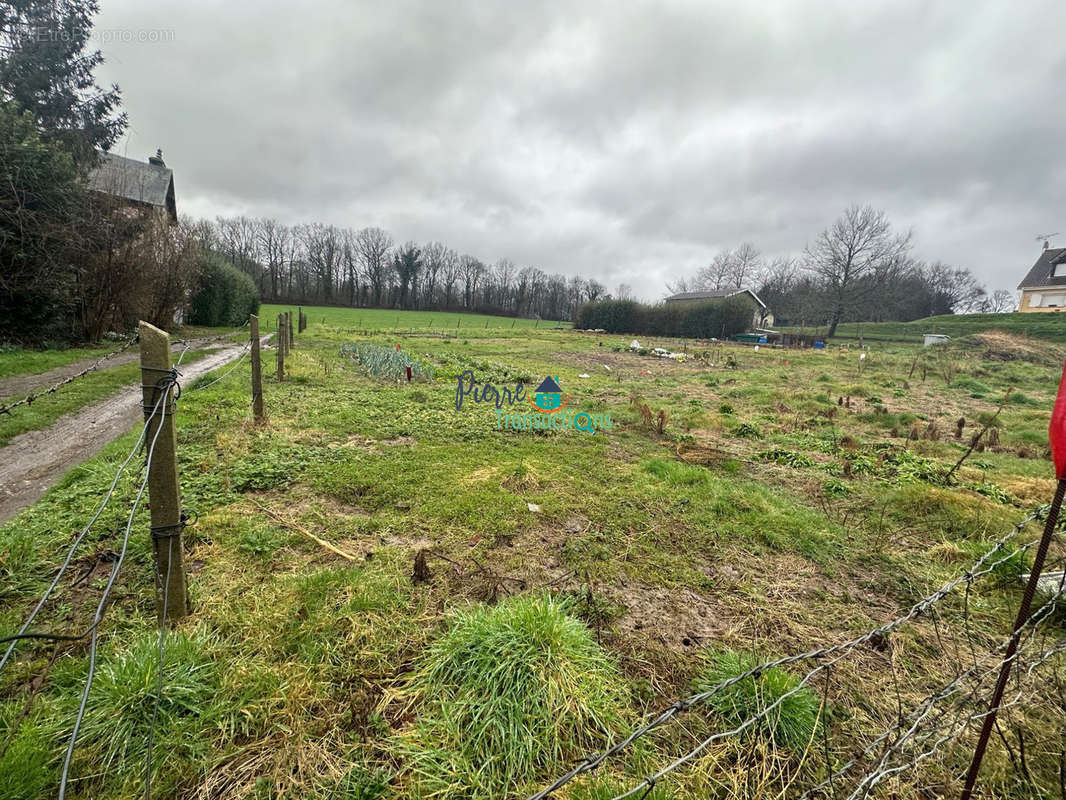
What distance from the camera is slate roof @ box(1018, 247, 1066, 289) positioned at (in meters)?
41.2

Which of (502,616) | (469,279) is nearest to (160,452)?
(502,616)

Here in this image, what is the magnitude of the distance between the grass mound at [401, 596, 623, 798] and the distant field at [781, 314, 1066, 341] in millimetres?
43147

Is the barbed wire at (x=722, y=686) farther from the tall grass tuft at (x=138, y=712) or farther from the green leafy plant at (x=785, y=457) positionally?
the green leafy plant at (x=785, y=457)

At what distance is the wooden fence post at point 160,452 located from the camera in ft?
7.20

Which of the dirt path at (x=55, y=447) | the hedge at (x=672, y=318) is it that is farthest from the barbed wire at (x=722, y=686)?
the hedge at (x=672, y=318)

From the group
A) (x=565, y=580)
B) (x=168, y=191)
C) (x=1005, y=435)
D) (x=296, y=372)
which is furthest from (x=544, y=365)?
(x=168, y=191)

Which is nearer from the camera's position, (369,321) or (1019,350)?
(1019,350)

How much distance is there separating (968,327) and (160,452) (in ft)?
174

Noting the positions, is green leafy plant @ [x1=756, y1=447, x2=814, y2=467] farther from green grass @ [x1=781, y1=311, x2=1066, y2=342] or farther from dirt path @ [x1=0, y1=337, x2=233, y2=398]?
green grass @ [x1=781, y1=311, x2=1066, y2=342]

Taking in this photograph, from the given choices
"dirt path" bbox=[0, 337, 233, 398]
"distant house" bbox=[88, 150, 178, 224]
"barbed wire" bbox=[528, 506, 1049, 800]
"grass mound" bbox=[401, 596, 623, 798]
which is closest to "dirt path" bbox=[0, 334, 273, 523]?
"dirt path" bbox=[0, 337, 233, 398]

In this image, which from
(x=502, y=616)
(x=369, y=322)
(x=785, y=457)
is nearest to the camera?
(x=502, y=616)

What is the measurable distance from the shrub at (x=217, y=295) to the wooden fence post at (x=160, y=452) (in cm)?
2551

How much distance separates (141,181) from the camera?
26203 millimetres

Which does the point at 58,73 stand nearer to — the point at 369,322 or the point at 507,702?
the point at 369,322
